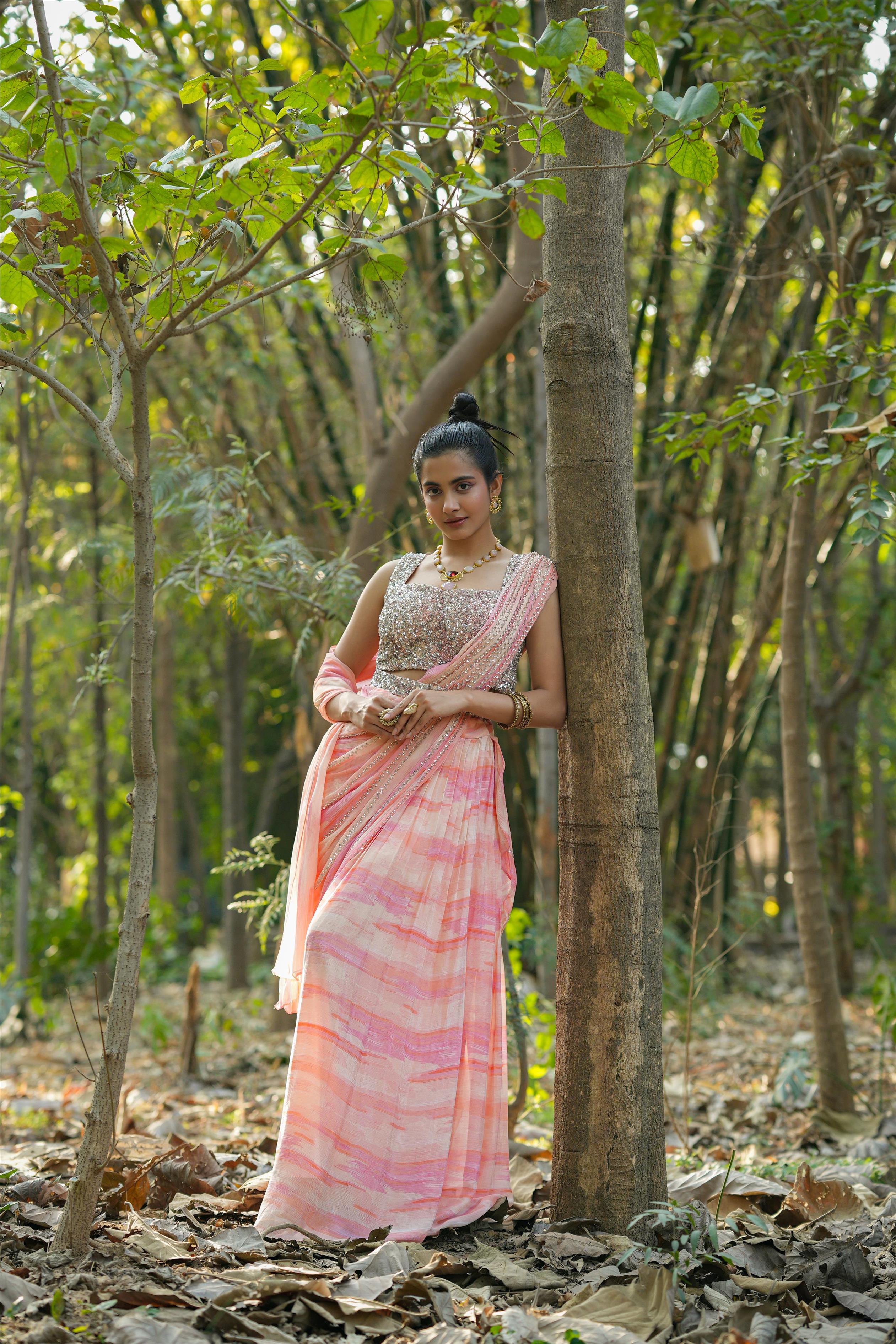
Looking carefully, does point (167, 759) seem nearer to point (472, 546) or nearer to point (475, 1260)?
point (472, 546)

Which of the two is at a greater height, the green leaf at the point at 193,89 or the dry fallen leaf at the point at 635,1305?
the green leaf at the point at 193,89

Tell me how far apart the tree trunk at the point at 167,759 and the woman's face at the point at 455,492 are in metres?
4.86

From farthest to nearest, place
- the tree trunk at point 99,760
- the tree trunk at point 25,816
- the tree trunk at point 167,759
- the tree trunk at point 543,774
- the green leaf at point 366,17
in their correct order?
the tree trunk at point 167,759 < the tree trunk at point 99,760 < the tree trunk at point 25,816 < the tree trunk at point 543,774 < the green leaf at point 366,17

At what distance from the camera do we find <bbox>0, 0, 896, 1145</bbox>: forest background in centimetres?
311

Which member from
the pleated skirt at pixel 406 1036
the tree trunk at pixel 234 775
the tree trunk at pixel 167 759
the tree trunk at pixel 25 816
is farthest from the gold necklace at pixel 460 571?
the tree trunk at pixel 167 759

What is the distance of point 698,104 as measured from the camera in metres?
1.80

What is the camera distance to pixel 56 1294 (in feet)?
5.21

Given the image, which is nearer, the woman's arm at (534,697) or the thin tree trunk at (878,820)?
the woman's arm at (534,697)

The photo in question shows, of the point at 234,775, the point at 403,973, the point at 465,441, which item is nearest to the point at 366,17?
the point at 465,441

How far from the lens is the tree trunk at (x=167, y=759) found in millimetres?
7508

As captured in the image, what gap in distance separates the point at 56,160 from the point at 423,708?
3.86 ft

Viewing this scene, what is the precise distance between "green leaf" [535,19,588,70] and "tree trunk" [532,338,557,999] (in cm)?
255

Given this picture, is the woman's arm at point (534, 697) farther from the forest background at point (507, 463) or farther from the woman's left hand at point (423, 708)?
the forest background at point (507, 463)

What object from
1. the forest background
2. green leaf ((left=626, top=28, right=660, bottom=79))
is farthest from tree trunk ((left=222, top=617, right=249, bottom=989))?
green leaf ((left=626, top=28, right=660, bottom=79))
